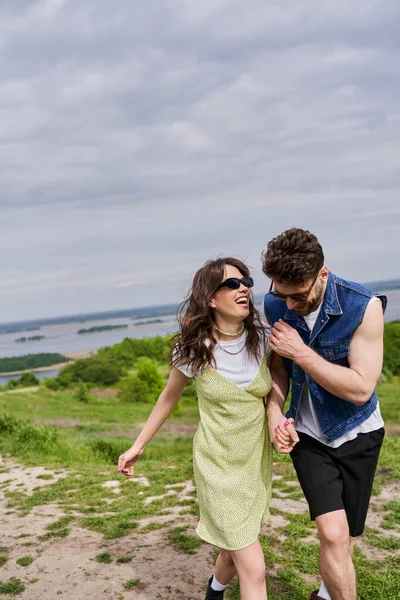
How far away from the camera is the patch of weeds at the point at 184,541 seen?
5.58 metres

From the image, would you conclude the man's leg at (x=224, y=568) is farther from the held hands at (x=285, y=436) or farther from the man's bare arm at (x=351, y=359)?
the man's bare arm at (x=351, y=359)

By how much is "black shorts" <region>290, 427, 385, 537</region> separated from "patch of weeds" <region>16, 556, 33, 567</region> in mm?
3112

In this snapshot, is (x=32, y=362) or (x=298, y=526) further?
(x=32, y=362)

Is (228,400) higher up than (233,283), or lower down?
lower down

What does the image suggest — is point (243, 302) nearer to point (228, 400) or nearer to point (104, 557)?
point (228, 400)

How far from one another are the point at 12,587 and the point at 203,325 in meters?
3.00

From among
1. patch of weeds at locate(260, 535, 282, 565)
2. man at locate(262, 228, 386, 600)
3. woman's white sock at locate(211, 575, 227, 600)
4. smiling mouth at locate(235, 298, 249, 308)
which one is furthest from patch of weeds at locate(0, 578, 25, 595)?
smiling mouth at locate(235, 298, 249, 308)

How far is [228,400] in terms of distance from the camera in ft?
11.3

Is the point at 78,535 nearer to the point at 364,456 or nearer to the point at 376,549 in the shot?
the point at 376,549

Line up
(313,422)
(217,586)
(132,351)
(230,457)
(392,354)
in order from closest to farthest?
1. (230,457)
2. (313,422)
3. (217,586)
4. (392,354)
5. (132,351)

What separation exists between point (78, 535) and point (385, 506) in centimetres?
323

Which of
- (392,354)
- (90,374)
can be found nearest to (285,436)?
(392,354)

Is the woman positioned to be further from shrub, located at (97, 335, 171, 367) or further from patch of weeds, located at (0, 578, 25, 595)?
shrub, located at (97, 335, 171, 367)

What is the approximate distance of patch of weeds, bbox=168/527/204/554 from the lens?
558 centimetres
